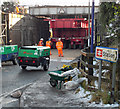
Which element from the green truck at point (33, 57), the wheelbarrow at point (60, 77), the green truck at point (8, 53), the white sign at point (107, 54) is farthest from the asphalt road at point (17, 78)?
the white sign at point (107, 54)

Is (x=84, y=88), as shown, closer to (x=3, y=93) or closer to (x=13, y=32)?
(x=3, y=93)

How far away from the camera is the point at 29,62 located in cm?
1244

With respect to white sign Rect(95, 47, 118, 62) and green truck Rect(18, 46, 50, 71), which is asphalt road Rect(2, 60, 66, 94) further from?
white sign Rect(95, 47, 118, 62)

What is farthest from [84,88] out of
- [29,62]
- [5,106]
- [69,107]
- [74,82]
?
[29,62]

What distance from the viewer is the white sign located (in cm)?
605

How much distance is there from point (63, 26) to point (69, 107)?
2011 cm

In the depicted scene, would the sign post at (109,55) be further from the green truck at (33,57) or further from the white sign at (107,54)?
the green truck at (33,57)

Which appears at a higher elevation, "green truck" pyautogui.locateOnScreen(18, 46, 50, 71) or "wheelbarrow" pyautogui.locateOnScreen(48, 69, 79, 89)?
"green truck" pyautogui.locateOnScreen(18, 46, 50, 71)

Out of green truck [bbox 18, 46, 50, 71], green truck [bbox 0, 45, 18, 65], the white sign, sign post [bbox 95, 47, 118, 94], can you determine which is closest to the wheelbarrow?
sign post [bbox 95, 47, 118, 94]

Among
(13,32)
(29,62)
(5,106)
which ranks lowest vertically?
(5,106)

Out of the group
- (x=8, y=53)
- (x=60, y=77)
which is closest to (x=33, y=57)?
(x=8, y=53)

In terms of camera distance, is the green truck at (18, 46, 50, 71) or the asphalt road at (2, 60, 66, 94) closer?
the asphalt road at (2, 60, 66, 94)

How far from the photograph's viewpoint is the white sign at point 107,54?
6.05 metres

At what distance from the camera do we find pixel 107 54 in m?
6.36
